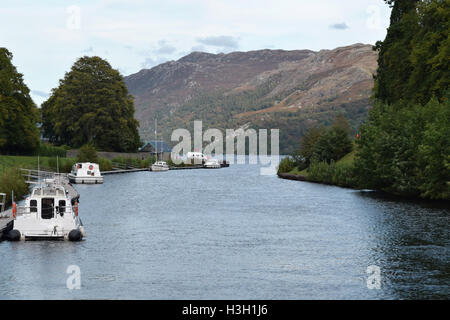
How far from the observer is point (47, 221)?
41375 mm

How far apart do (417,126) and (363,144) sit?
43.1 feet

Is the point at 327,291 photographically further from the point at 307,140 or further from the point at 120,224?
the point at 307,140

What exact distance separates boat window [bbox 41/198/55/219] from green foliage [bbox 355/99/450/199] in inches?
1522

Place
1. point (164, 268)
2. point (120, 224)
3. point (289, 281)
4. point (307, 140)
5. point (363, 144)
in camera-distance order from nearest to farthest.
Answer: point (289, 281), point (164, 268), point (120, 224), point (363, 144), point (307, 140)

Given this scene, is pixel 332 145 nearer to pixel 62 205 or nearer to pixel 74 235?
pixel 62 205

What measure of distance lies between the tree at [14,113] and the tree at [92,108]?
25.9m

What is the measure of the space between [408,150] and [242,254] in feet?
143

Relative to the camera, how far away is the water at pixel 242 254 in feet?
92.6

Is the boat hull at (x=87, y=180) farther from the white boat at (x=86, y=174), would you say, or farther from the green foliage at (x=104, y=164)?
Result: the green foliage at (x=104, y=164)

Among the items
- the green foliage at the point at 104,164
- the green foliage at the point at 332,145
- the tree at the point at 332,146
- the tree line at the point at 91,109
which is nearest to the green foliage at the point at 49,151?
the green foliage at the point at 104,164

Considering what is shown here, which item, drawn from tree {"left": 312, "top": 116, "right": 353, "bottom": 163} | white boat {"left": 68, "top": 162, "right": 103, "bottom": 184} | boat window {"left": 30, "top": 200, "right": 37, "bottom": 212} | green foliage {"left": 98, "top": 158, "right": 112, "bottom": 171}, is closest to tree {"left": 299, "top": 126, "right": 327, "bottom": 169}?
tree {"left": 312, "top": 116, "right": 353, "bottom": 163}

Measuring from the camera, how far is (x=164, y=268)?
32875 mm
